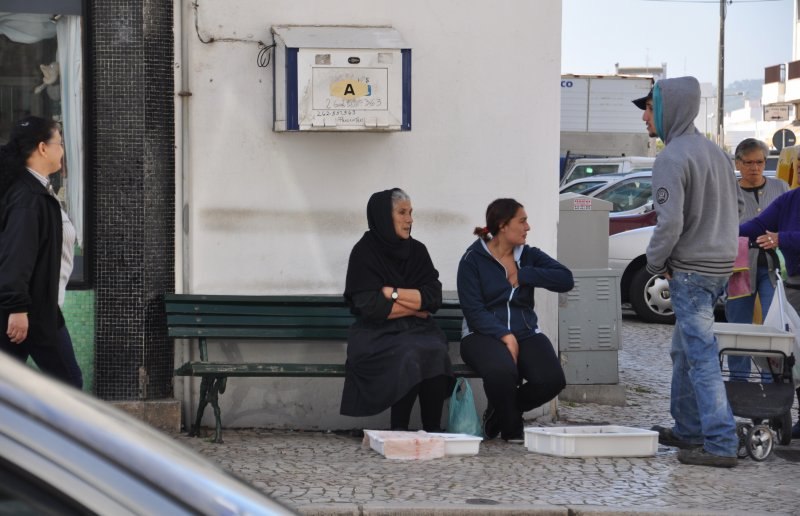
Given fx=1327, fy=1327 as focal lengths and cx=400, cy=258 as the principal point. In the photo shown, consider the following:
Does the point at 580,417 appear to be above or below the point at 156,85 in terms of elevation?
below

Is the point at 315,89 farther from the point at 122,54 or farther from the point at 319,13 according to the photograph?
the point at 122,54

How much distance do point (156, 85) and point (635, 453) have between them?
11.5ft

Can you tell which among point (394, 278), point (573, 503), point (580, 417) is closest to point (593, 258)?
point (580, 417)

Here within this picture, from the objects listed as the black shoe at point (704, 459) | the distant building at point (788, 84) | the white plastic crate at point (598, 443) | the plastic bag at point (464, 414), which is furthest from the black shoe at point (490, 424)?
the distant building at point (788, 84)

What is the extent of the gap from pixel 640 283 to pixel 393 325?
6840 millimetres

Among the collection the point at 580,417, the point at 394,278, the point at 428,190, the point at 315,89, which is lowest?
the point at 580,417

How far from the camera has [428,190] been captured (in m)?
8.29

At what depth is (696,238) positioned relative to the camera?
7.17m

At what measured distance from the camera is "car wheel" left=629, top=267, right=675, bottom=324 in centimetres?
1407

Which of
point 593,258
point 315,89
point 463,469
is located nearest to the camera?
point 463,469

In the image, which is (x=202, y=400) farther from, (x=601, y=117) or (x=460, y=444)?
(x=601, y=117)

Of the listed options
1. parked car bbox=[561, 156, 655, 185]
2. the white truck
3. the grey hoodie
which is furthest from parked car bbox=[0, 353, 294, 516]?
the white truck

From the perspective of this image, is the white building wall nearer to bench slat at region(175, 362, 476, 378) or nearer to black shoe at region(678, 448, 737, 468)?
bench slat at region(175, 362, 476, 378)

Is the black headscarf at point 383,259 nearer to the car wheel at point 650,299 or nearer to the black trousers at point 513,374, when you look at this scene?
the black trousers at point 513,374
